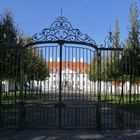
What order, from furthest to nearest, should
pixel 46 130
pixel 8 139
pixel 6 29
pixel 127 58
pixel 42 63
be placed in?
pixel 6 29 → pixel 42 63 → pixel 127 58 → pixel 46 130 → pixel 8 139

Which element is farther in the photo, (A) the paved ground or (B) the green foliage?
(B) the green foliage

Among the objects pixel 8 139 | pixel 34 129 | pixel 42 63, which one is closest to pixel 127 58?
pixel 42 63

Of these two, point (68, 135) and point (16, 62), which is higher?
point (16, 62)

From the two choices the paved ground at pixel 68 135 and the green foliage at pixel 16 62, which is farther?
the green foliage at pixel 16 62

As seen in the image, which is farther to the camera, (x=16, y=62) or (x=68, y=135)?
(x=16, y=62)

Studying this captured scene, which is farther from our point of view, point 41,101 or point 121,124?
point 41,101

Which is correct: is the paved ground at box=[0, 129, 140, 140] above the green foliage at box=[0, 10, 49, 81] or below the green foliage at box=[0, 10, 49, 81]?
below

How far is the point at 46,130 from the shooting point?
45.0 feet

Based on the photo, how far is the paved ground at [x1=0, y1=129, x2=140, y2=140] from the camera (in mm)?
12078

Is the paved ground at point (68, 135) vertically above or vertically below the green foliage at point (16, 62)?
below

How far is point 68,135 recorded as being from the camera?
41.3 feet

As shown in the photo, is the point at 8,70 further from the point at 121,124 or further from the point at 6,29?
the point at 6,29

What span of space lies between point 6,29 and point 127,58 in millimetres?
9511

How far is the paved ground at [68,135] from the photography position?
39.6 ft
